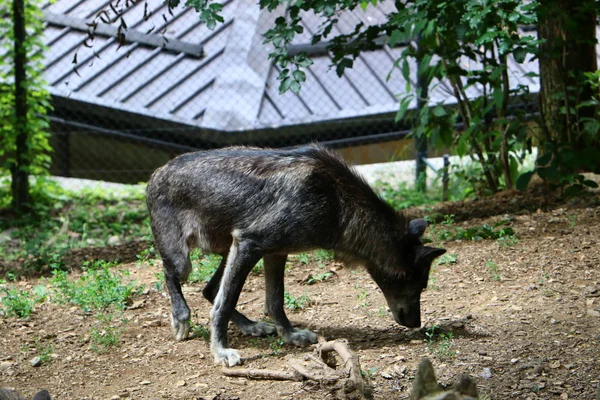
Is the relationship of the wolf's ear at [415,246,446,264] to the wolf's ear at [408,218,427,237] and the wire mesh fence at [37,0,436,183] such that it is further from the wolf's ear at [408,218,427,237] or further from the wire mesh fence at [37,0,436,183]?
the wire mesh fence at [37,0,436,183]

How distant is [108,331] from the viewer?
5.55 meters

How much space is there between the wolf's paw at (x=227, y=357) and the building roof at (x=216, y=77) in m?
6.21

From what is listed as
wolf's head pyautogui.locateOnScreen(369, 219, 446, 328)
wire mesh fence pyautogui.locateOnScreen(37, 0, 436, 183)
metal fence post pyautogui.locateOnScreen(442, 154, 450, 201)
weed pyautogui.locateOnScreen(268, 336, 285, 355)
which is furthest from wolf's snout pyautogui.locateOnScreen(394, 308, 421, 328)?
wire mesh fence pyautogui.locateOnScreen(37, 0, 436, 183)

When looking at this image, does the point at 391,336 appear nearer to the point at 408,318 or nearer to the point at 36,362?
the point at 408,318

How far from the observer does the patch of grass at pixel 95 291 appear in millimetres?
6211

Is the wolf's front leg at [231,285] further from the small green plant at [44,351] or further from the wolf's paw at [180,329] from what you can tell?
the small green plant at [44,351]

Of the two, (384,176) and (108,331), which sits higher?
(384,176)

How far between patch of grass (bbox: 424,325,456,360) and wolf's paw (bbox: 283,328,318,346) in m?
0.75

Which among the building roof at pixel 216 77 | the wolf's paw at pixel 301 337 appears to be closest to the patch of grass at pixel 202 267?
the wolf's paw at pixel 301 337

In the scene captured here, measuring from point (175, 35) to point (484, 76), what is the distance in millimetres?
6074

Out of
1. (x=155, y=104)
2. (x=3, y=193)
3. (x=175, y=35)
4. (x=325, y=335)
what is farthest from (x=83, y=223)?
(x=325, y=335)

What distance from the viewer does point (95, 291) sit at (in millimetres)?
6348

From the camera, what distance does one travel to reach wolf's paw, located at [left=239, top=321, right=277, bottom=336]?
18.8 feet

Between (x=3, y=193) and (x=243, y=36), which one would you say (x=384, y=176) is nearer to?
(x=243, y=36)
